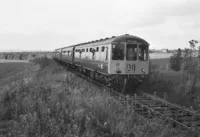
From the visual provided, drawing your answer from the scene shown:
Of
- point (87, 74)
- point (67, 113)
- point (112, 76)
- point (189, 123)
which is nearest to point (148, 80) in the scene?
point (112, 76)

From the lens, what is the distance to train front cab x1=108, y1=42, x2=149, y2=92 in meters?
11.5

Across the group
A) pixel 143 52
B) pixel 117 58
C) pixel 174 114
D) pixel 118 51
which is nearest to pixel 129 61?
pixel 117 58

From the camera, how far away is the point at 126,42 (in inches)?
458

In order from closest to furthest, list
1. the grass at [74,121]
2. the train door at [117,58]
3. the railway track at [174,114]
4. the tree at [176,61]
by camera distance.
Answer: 1. the grass at [74,121]
2. the railway track at [174,114]
3. the train door at [117,58]
4. the tree at [176,61]

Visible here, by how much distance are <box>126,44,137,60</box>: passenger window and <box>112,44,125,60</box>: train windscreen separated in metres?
0.28

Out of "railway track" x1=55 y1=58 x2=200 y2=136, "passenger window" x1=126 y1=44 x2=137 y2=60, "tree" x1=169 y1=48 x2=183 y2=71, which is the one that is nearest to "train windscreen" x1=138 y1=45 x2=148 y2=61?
"passenger window" x1=126 y1=44 x2=137 y2=60

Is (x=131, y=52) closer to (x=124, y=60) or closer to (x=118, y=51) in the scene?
(x=124, y=60)

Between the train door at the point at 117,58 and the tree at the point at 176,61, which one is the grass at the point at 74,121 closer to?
the train door at the point at 117,58

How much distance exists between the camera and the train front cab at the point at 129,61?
11.5 m

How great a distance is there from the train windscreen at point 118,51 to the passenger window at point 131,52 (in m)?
0.28

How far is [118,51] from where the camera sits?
38.2 feet

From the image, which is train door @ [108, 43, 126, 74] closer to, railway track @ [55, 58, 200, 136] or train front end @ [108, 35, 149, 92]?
train front end @ [108, 35, 149, 92]

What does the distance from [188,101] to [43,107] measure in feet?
23.9

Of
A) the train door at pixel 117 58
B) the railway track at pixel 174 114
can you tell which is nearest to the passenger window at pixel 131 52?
the train door at pixel 117 58
